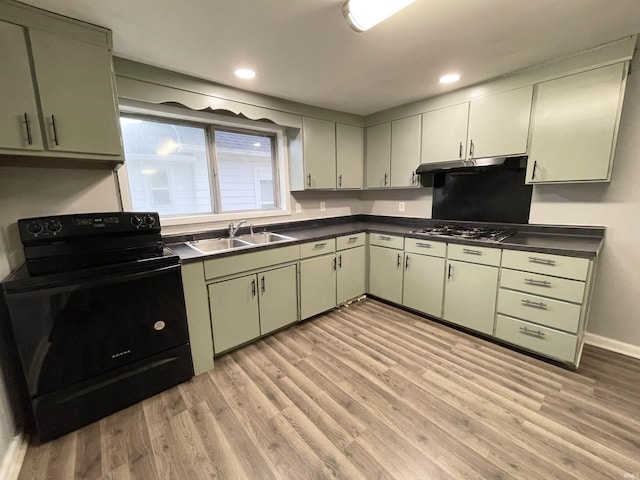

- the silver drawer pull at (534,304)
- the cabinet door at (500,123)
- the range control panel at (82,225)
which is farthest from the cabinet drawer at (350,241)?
the range control panel at (82,225)

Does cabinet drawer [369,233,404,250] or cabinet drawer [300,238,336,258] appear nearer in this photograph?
cabinet drawer [300,238,336,258]

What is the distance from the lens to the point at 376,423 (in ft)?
5.08

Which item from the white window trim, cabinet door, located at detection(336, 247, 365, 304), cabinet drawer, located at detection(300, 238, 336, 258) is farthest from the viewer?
cabinet door, located at detection(336, 247, 365, 304)

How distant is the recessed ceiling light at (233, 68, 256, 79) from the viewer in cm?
208

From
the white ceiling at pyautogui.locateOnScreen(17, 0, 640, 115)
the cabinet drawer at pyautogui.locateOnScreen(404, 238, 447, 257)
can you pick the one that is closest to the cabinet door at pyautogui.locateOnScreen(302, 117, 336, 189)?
the white ceiling at pyautogui.locateOnScreen(17, 0, 640, 115)

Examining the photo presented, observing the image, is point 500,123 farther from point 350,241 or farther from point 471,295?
point 350,241

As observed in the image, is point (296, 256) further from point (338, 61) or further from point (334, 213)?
point (338, 61)

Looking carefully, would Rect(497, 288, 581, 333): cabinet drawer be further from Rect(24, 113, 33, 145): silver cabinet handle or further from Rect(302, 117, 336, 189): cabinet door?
Rect(24, 113, 33, 145): silver cabinet handle

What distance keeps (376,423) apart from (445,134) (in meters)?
2.60

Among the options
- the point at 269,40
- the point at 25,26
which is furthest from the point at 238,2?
the point at 25,26

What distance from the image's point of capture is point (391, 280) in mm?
3000

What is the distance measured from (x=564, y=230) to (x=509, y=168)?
0.70m

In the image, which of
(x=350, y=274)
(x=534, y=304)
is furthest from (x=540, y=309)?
(x=350, y=274)

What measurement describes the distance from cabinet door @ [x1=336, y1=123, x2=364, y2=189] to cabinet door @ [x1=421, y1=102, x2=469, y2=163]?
0.85 m
